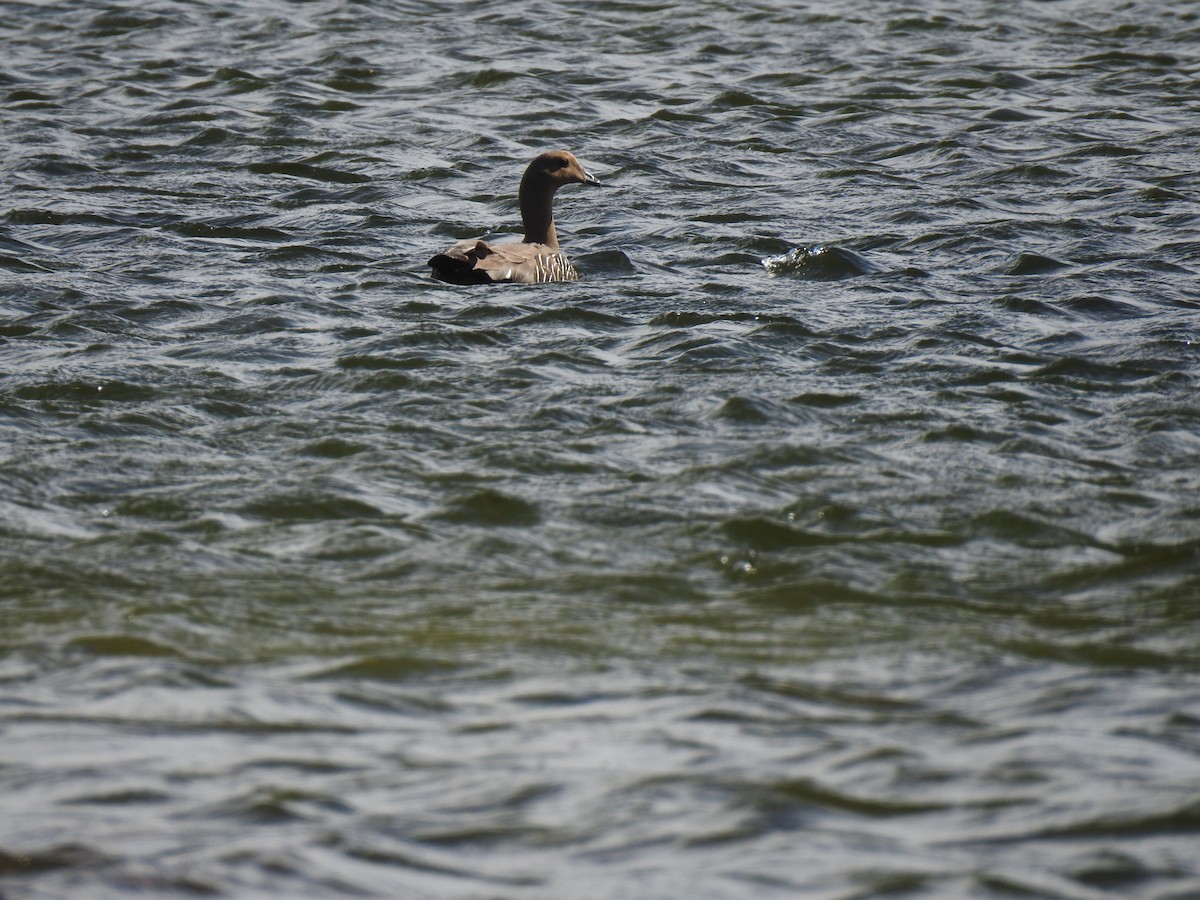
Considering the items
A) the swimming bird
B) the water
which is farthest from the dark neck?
the water

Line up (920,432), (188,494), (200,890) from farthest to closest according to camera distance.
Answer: (920,432) → (188,494) → (200,890)

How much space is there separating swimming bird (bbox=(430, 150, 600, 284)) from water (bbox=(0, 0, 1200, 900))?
0.17 meters

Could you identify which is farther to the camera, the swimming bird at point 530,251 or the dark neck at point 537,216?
the dark neck at point 537,216

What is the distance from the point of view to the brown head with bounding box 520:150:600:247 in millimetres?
11055

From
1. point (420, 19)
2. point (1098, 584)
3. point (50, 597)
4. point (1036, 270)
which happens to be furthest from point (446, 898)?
point (420, 19)

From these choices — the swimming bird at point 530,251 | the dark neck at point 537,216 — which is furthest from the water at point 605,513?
the dark neck at point 537,216

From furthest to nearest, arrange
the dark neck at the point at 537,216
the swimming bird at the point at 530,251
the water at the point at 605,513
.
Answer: the dark neck at the point at 537,216 → the swimming bird at the point at 530,251 → the water at the point at 605,513

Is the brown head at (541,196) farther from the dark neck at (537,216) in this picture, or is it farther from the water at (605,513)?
the water at (605,513)

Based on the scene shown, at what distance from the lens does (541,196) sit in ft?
36.4

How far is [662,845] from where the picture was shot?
3.95 m

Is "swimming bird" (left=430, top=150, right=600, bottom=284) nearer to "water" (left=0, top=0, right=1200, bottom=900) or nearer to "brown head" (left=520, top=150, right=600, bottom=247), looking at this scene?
"brown head" (left=520, top=150, right=600, bottom=247)

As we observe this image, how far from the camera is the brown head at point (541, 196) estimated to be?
36.3ft

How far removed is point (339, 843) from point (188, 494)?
115 inches

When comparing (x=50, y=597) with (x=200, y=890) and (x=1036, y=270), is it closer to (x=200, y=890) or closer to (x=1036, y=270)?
(x=200, y=890)
